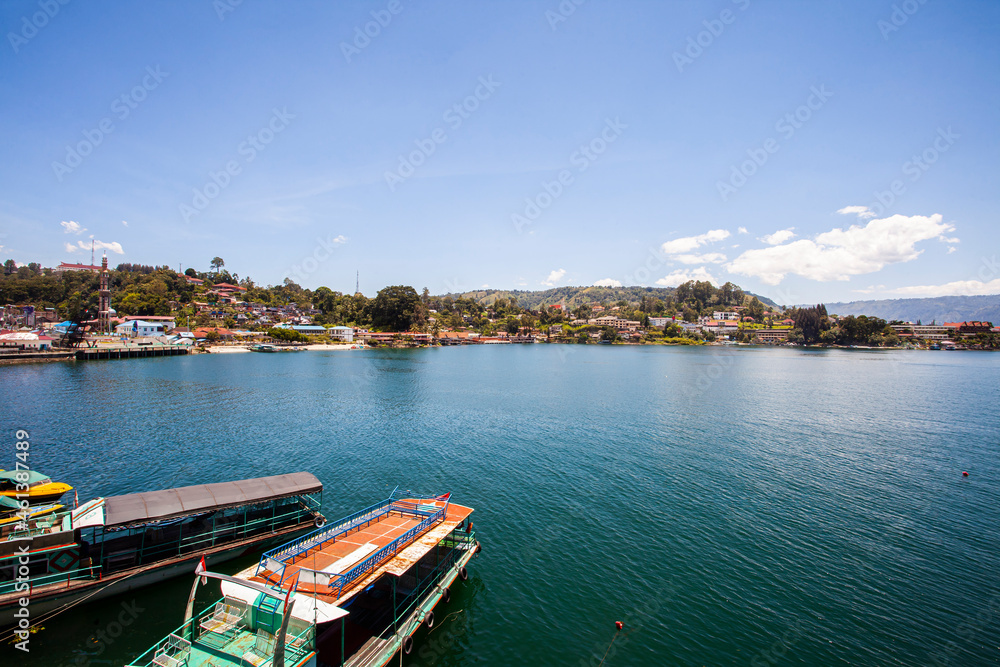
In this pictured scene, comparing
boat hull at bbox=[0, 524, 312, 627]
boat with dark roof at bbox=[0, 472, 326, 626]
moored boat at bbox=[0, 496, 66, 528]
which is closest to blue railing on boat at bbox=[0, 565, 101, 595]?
boat with dark roof at bbox=[0, 472, 326, 626]

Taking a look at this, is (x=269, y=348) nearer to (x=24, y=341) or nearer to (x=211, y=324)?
(x=211, y=324)

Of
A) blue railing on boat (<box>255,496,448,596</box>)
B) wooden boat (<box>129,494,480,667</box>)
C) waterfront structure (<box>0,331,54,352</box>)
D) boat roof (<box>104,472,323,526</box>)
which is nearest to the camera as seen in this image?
wooden boat (<box>129,494,480,667</box>)

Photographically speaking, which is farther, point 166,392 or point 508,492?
point 166,392

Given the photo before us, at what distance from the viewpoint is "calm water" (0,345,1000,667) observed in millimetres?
15320

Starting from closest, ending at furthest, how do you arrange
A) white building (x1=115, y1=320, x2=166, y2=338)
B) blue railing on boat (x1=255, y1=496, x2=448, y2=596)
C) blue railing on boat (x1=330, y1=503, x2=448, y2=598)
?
→ blue railing on boat (x1=330, y1=503, x2=448, y2=598)
blue railing on boat (x1=255, y1=496, x2=448, y2=596)
white building (x1=115, y1=320, x2=166, y2=338)

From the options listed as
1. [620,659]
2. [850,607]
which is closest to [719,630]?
[620,659]

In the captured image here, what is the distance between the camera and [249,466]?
3100cm

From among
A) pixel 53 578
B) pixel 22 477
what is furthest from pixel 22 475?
pixel 53 578

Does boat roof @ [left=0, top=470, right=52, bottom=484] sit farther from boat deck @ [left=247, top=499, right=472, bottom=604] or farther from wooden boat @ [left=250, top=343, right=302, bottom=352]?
wooden boat @ [left=250, top=343, right=302, bottom=352]

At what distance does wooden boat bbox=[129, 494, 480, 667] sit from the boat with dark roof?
3.67 metres

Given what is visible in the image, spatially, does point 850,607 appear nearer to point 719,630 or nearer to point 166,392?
point 719,630

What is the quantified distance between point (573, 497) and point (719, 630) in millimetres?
11546

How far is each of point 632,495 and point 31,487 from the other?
32755 millimetres

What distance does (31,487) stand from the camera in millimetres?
21891
